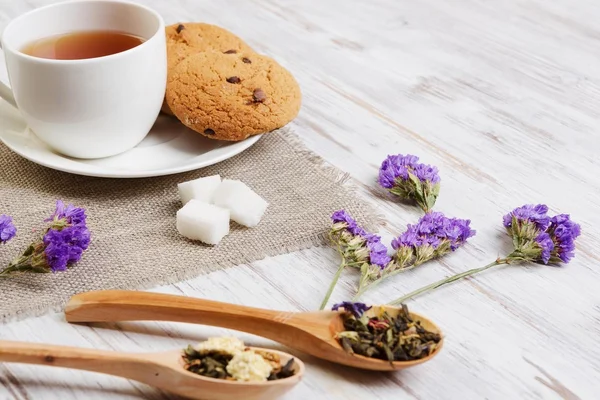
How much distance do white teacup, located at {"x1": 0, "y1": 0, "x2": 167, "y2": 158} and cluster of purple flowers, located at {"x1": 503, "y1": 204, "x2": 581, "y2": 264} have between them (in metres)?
0.58

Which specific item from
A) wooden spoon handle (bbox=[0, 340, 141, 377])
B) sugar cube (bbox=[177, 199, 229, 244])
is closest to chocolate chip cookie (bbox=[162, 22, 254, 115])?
sugar cube (bbox=[177, 199, 229, 244])

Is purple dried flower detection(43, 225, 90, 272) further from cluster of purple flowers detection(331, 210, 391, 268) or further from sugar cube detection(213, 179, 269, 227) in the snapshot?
cluster of purple flowers detection(331, 210, 391, 268)

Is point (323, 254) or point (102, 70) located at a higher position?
point (102, 70)

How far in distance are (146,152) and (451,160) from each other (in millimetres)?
507

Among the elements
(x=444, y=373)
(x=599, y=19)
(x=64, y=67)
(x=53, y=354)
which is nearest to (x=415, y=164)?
(x=444, y=373)

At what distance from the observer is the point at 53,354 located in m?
0.89

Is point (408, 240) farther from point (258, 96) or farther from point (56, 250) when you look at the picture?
point (56, 250)

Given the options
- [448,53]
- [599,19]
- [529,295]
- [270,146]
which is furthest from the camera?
[599,19]

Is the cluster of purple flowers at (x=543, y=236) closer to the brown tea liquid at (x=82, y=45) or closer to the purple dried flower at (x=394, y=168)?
the purple dried flower at (x=394, y=168)

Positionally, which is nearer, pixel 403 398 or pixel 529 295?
pixel 403 398

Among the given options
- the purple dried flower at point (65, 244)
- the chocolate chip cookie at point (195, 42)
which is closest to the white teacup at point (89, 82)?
the chocolate chip cookie at point (195, 42)

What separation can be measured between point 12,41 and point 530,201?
83 centimetres

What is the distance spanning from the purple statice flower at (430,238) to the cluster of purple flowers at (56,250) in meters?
0.42

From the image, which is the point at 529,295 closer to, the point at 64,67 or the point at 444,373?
the point at 444,373
